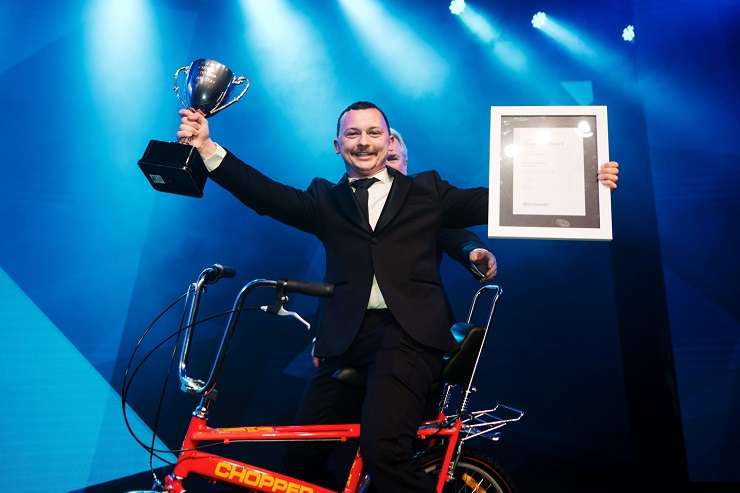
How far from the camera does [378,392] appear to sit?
198 cm

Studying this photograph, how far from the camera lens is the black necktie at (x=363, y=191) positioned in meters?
2.31

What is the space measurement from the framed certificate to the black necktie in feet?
1.61

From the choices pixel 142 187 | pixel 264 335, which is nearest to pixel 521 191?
pixel 264 335

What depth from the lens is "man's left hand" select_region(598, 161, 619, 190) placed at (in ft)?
6.91

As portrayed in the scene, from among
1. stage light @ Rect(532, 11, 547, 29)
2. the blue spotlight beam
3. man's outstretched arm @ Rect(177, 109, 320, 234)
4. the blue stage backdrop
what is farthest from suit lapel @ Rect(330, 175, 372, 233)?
stage light @ Rect(532, 11, 547, 29)

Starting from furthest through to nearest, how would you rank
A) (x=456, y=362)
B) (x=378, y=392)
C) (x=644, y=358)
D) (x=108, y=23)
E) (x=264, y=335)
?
(x=108, y=23) < (x=264, y=335) < (x=644, y=358) < (x=456, y=362) < (x=378, y=392)

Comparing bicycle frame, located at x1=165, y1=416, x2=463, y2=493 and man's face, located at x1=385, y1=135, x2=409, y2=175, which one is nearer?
bicycle frame, located at x1=165, y1=416, x2=463, y2=493

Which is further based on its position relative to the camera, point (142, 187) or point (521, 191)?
point (142, 187)

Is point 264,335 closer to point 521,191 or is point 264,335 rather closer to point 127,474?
point 127,474

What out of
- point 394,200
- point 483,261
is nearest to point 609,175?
point 483,261

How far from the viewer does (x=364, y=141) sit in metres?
2.38

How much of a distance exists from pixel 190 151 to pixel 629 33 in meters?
3.05

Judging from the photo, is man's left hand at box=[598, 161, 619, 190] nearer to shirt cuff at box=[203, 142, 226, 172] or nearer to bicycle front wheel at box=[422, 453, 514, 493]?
bicycle front wheel at box=[422, 453, 514, 493]

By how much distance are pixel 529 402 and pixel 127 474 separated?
2.39m
